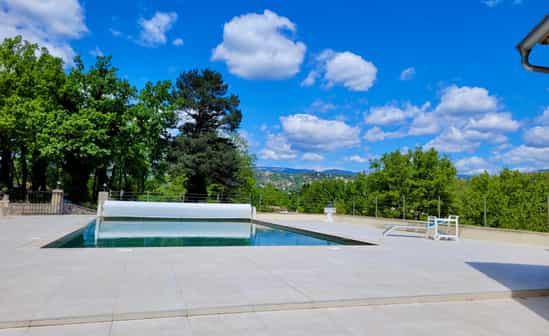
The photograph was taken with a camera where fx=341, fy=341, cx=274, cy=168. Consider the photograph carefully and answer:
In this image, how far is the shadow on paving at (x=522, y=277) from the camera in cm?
376

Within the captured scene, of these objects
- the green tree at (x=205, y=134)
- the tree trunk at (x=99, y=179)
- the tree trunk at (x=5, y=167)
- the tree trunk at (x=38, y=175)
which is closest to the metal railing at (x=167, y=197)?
the green tree at (x=205, y=134)

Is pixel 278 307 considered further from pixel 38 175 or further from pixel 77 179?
pixel 38 175

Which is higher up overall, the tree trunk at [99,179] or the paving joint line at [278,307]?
the tree trunk at [99,179]

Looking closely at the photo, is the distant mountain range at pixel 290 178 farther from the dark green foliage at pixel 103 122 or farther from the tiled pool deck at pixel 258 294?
the tiled pool deck at pixel 258 294

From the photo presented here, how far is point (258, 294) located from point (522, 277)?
396 cm

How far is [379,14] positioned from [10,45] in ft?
76.1

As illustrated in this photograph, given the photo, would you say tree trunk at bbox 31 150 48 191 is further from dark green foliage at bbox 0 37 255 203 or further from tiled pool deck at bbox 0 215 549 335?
tiled pool deck at bbox 0 215 549 335

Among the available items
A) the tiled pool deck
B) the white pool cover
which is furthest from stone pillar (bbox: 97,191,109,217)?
the tiled pool deck

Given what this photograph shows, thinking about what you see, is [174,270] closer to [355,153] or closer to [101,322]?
[101,322]

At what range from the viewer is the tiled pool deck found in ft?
9.38

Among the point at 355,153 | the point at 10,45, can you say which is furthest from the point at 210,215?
the point at 355,153

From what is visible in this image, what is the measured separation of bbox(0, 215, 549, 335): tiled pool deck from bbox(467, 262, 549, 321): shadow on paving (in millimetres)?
14

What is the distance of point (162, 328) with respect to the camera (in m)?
2.74

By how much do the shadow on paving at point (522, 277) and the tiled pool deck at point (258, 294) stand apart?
0.01 metres
